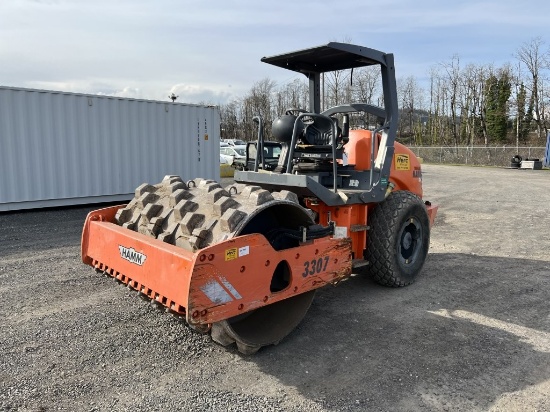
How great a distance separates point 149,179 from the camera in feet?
41.3

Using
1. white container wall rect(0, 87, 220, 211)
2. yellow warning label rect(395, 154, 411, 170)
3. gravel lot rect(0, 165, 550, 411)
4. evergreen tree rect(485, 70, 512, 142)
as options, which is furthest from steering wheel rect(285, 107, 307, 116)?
evergreen tree rect(485, 70, 512, 142)

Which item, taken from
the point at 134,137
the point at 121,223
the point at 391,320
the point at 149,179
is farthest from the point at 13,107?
the point at 391,320

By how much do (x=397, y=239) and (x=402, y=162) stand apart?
3.35ft

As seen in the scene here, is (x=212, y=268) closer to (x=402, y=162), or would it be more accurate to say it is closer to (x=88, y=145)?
(x=402, y=162)

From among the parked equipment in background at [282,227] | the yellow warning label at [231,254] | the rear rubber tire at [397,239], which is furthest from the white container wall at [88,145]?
the yellow warning label at [231,254]

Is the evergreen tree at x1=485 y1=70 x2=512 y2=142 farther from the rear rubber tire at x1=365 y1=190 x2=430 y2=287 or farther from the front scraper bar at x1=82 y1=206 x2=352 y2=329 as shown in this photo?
the front scraper bar at x1=82 y1=206 x2=352 y2=329

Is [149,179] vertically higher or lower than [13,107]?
lower

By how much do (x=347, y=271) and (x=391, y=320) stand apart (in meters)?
0.78

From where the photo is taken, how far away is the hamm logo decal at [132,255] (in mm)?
3516

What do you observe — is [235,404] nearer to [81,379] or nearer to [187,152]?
[81,379]

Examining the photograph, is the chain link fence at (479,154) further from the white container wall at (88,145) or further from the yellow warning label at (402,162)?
the yellow warning label at (402,162)

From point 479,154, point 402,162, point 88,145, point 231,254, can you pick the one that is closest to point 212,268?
point 231,254

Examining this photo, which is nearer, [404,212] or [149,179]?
[404,212]

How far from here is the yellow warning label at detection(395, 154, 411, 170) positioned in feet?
18.3
